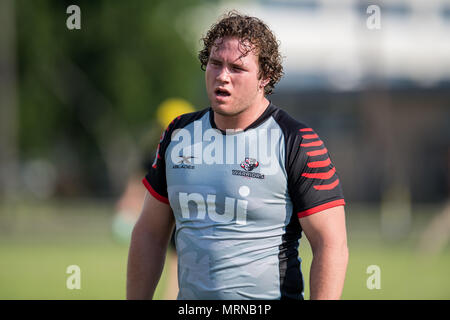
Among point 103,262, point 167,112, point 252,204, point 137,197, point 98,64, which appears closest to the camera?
point 252,204

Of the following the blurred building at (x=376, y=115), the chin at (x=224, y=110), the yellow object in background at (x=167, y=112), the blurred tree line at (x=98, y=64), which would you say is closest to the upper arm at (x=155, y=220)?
the chin at (x=224, y=110)

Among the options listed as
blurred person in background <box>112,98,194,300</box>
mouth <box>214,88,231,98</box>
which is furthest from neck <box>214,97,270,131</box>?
blurred person in background <box>112,98,194,300</box>

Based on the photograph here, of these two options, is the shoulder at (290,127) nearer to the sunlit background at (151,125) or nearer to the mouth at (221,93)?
the mouth at (221,93)

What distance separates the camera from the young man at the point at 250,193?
11.4 feet

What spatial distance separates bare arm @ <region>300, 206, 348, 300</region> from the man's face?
28.3 inches

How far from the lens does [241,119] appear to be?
3695 mm

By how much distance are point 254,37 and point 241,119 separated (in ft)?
1.47

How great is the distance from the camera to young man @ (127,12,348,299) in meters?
3.49

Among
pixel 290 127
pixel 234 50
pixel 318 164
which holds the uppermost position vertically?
pixel 234 50

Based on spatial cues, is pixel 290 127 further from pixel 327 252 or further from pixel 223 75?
pixel 327 252

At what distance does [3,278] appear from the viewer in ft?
39.5

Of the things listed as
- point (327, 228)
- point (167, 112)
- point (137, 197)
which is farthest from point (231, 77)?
point (137, 197)

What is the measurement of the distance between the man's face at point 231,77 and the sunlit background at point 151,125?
545 centimetres

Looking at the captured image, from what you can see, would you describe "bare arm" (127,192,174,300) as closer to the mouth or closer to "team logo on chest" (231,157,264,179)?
"team logo on chest" (231,157,264,179)
